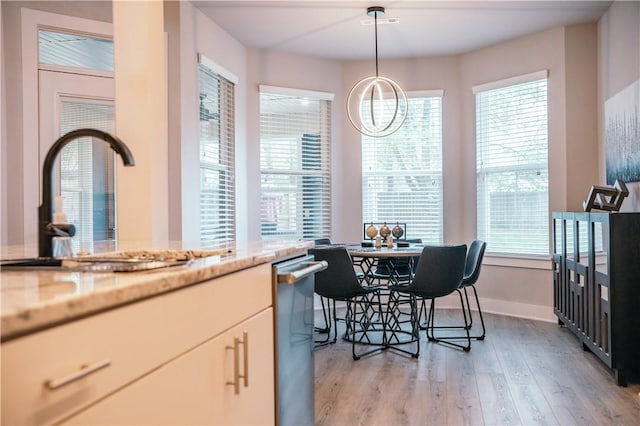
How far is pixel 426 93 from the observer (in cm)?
594

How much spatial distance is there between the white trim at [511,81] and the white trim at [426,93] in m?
0.36

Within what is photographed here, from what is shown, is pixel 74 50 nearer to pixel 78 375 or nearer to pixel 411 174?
pixel 411 174

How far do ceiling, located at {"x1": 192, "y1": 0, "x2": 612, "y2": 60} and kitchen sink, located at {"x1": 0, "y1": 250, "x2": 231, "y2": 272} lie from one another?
128 inches

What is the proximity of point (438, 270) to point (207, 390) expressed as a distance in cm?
293

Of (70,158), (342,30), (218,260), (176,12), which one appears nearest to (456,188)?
(342,30)

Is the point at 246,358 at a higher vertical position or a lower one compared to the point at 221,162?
lower

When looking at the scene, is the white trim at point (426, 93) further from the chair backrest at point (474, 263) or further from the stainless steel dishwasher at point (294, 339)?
the stainless steel dishwasher at point (294, 339)

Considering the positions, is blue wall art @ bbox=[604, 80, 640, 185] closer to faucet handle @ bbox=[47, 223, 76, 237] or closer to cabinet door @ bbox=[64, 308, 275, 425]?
cabinet door @ bbox=[64, 308, 275, 425]

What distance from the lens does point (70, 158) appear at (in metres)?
3.96

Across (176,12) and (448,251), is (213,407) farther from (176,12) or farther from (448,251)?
(176,12)

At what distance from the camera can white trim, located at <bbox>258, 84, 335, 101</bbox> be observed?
18.5 feet

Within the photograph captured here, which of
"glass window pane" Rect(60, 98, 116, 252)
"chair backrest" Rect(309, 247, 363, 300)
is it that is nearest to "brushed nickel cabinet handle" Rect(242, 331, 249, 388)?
"chair backrest" Rect(309, 247, 363, 300)

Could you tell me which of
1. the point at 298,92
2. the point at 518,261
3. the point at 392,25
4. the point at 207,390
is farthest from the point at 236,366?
the point at 298,92

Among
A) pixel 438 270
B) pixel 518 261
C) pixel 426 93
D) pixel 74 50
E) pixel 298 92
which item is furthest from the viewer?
pixel 426 93
